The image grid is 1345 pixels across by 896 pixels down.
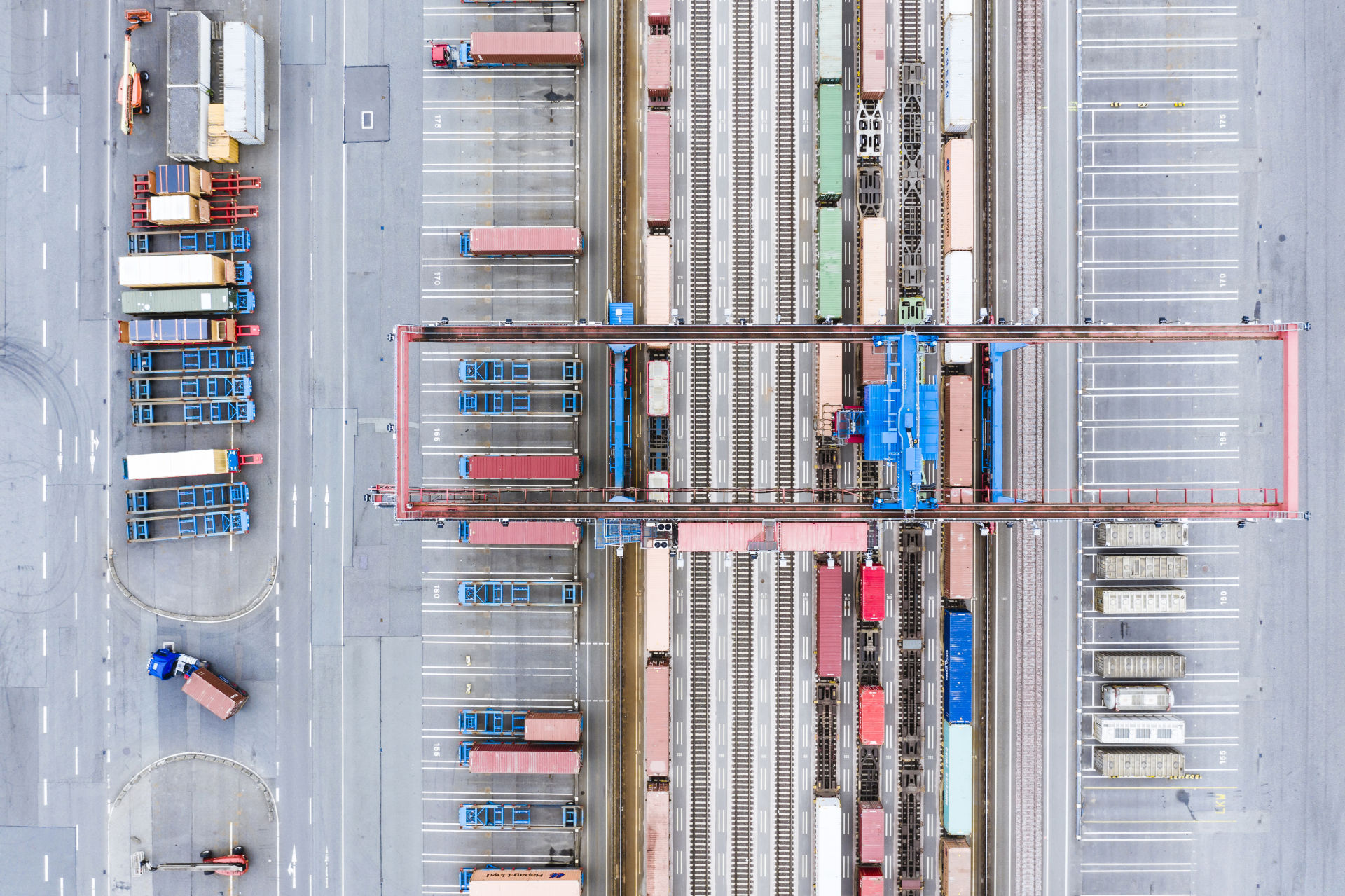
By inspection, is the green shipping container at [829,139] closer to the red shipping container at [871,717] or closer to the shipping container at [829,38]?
the shipping container at [829,38]

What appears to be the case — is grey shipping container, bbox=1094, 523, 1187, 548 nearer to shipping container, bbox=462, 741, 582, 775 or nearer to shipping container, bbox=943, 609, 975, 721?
shipping container, bbox=943, 609, 975, 721

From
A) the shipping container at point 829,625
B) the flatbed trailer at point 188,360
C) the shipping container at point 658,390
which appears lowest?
the shipping container at point 829,625

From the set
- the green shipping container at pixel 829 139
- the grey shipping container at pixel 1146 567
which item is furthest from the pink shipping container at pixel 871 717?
the green shipping container at pixel 829 139

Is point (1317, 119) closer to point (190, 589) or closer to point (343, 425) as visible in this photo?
point (343, 425)

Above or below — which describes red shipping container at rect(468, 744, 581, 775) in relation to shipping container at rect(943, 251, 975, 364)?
below

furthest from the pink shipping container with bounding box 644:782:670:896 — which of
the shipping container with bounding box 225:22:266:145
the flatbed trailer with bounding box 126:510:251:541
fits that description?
the shipping container with bounding box 225:22:266:145

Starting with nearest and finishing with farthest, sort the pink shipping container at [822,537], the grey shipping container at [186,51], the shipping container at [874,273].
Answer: the pink shipping container at [822,537] → the grey shipping container at [186,51] → the shipping container at [874,273]

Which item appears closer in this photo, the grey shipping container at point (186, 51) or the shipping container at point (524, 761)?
the grey shipping container at point (186, 51)

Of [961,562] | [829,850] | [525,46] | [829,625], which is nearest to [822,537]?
[829,625]
